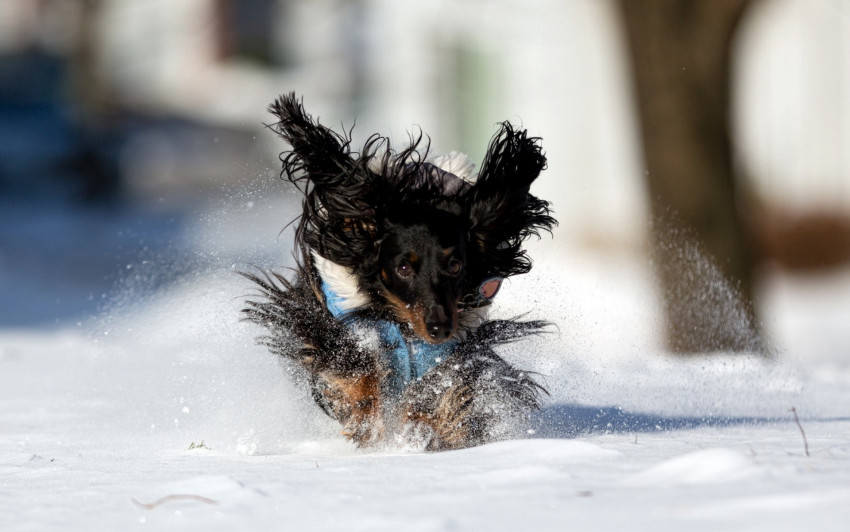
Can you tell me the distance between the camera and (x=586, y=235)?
12.9 metres

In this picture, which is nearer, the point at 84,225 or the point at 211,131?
the point at 84,225

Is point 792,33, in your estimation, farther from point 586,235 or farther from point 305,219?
point 305,219

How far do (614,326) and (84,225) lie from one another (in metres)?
11.8

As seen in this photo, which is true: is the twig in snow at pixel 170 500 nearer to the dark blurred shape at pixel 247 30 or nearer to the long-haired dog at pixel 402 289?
the long-haired dog at pixel 402 289

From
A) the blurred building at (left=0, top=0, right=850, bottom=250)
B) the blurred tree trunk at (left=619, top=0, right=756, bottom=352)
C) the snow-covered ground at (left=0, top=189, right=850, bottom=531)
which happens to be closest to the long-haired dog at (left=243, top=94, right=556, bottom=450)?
the snow-covered ground at (left=0, top=189, right=850, bottom=531)

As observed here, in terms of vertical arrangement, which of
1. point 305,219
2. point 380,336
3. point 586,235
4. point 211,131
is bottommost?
point 380,336

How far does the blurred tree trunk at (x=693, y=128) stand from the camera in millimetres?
7117

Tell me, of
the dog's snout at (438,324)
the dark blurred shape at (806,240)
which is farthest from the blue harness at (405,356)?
the dark blurred shape at (806,240)

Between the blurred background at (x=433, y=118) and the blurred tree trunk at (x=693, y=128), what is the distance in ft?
0.05

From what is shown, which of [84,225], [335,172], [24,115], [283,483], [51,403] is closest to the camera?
[283,483]

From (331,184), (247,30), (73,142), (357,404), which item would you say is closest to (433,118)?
(73,142)

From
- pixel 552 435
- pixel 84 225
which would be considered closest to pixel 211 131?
pixel 84 225

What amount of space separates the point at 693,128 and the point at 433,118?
8587mm

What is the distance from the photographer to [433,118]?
50.8ft
